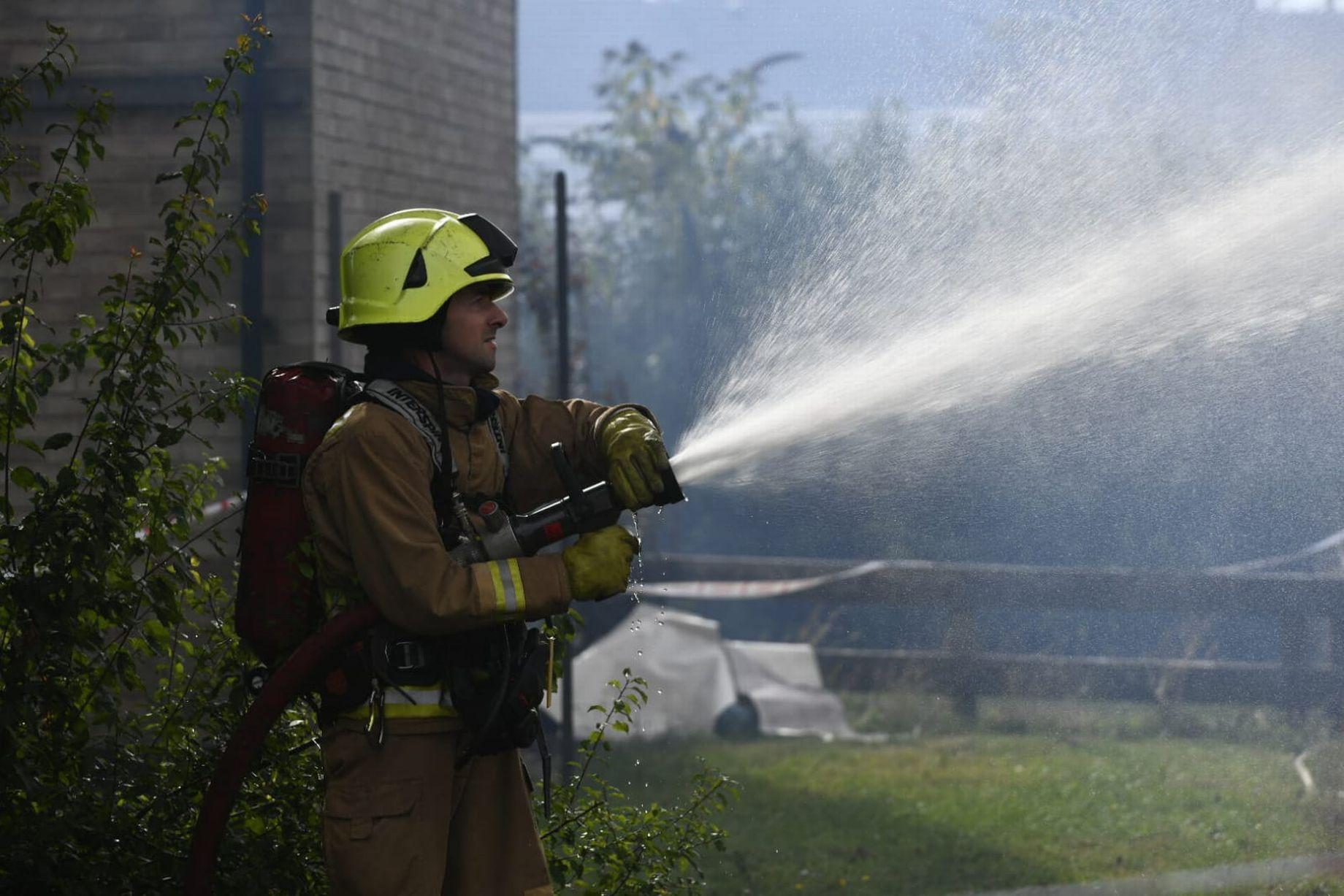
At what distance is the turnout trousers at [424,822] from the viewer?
2713mm

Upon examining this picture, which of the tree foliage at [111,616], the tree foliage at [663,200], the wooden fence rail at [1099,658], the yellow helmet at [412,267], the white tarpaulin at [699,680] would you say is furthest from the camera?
the tree foliage at [663,200]

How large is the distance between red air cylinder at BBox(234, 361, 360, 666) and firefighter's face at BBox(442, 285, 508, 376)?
213 millimetres

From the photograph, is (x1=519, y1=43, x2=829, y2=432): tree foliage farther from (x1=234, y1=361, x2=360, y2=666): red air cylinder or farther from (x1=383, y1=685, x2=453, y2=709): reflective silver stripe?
(x1=383, y1=685, x2=453, y2=709): reflective silver stripe

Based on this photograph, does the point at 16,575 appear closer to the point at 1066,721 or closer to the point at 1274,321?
the point at 1274,321

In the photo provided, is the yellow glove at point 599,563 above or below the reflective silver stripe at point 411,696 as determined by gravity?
above

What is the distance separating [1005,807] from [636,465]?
4.66 m

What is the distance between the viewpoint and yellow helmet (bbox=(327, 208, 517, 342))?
287 cm

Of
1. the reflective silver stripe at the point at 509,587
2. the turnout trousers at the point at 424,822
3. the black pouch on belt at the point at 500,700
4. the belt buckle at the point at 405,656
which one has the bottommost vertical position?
the turnout trousers at the point at 424,822

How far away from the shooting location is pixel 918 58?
7934mm

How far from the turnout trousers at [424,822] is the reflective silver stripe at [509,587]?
1.06ft

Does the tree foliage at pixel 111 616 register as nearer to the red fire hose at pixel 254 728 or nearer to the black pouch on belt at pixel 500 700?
the red fire hose at pixel 254 728

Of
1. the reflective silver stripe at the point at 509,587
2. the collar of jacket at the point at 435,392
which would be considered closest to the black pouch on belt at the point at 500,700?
the reflective silver stripe at the point at 509,587

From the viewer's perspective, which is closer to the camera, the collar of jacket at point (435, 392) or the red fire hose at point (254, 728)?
the red fire hose at point (254, 728)

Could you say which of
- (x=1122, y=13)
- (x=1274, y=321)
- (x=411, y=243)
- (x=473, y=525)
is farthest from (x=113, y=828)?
(x=1122, y=13)
